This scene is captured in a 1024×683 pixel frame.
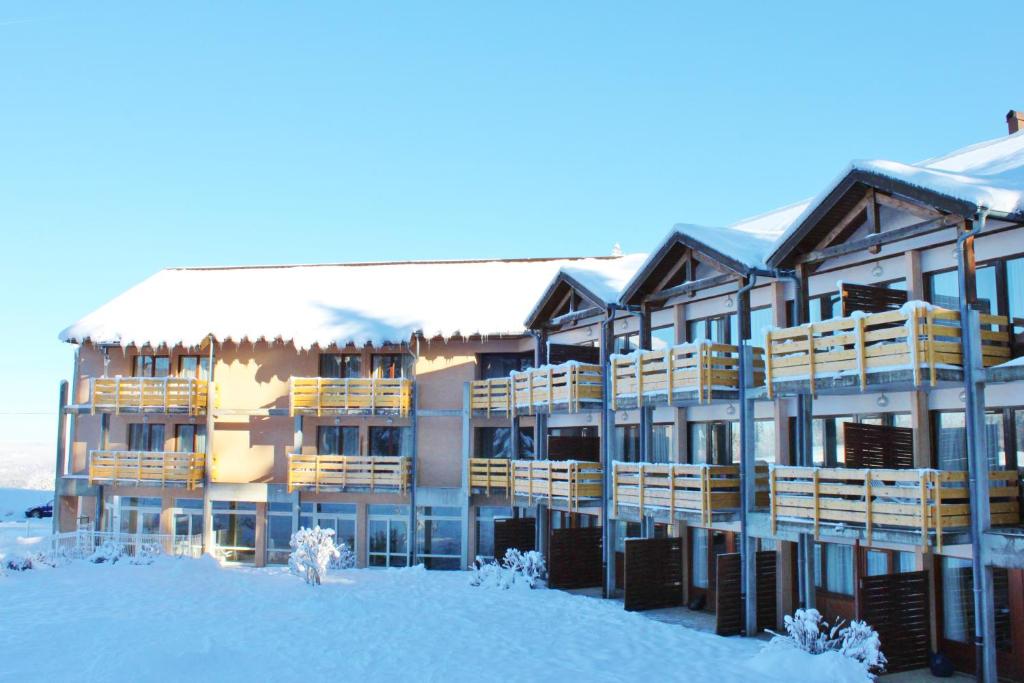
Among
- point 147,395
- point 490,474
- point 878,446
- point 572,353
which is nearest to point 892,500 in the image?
point 878,446

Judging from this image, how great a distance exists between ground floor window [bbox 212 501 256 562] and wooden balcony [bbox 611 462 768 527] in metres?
15.4

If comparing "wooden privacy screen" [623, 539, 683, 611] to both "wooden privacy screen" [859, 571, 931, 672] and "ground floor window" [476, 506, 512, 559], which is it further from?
"ground floor window" [476, 506, 512, 559]

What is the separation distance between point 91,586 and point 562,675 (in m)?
15.8

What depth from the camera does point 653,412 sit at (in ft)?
83.3

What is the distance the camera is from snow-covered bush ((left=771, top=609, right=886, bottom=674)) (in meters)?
15.6

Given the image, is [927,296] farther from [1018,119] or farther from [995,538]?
[1018,119]

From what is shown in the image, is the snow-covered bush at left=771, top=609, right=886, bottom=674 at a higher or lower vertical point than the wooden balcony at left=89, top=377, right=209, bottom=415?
lower

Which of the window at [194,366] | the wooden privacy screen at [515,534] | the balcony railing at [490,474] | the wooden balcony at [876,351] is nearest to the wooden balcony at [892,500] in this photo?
the wooden balcony at [876,351]

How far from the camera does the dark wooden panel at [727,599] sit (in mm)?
19703

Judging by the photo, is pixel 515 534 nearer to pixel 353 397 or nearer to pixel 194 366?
pixel 353 397

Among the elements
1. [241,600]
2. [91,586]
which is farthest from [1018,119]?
[91,586]

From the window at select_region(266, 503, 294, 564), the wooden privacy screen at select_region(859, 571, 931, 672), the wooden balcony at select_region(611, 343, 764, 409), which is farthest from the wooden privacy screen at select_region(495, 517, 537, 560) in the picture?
the wooden privacy screen at select_region(859, 571, 931, 672)

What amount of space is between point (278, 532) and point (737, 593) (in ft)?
59.6

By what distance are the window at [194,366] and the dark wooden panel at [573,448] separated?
13895 mm
